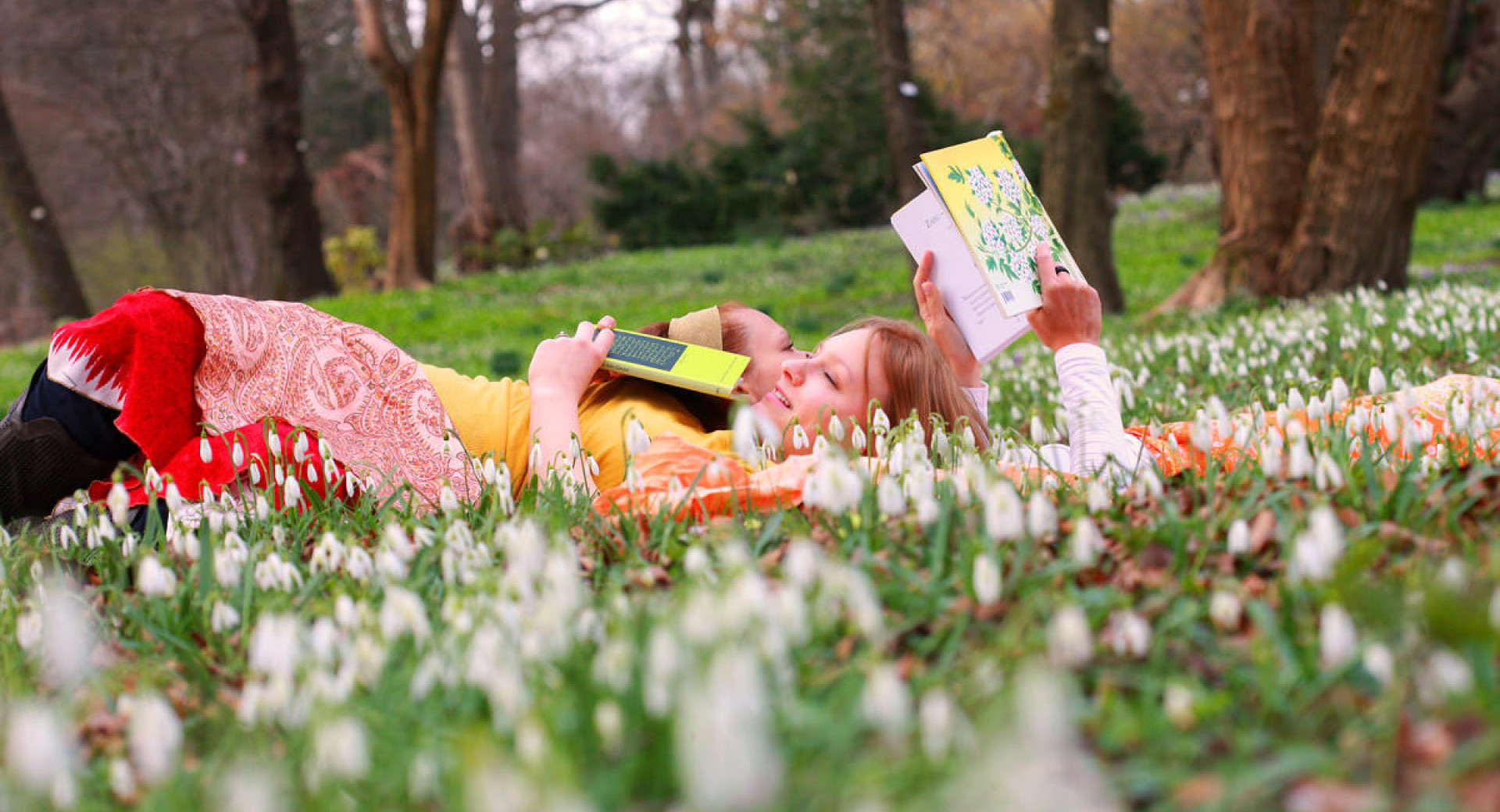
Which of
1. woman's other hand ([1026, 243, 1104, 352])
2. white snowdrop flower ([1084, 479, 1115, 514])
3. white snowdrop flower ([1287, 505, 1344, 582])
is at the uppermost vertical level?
woman's other hand ([1026, 243, 1104, 352])

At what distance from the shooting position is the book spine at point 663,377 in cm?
353

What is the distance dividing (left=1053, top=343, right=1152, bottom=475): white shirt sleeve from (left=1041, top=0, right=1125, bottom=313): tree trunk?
21.9 feet

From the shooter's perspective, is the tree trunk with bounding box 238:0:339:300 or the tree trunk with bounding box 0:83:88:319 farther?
the tree trunk with bounding box 0:83:88:319

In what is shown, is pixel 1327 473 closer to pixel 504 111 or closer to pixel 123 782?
pixel 123 782

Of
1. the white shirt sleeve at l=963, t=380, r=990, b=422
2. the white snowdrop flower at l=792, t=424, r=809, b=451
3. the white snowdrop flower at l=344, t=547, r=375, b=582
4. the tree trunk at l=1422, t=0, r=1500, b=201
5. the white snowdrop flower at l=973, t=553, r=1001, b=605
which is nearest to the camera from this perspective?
the white snowdrop flower at l=973, t=553, r=1001, b=605

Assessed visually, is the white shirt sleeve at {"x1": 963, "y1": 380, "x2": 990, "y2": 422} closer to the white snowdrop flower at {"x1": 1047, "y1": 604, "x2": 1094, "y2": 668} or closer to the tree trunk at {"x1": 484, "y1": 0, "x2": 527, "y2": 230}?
the white snowdrop flower at {"x1": 1047, "y1": 604, "x2": 1094, "y2": 668}

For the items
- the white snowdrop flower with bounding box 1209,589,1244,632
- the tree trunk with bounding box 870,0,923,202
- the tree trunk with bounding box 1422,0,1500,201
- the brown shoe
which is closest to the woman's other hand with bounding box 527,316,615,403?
the brown shoe

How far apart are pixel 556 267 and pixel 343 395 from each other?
15341 mm

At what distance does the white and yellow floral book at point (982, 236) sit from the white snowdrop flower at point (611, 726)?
87.1 inches

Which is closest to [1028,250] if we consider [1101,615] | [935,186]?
[935,186]

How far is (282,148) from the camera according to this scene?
15547mm

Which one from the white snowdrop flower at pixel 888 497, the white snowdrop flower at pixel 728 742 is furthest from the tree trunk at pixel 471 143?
the white snowdrop flower at pixel 728 742

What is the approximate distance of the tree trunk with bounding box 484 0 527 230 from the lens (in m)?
21.3

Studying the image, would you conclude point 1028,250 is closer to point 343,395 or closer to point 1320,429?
point 1320,429
